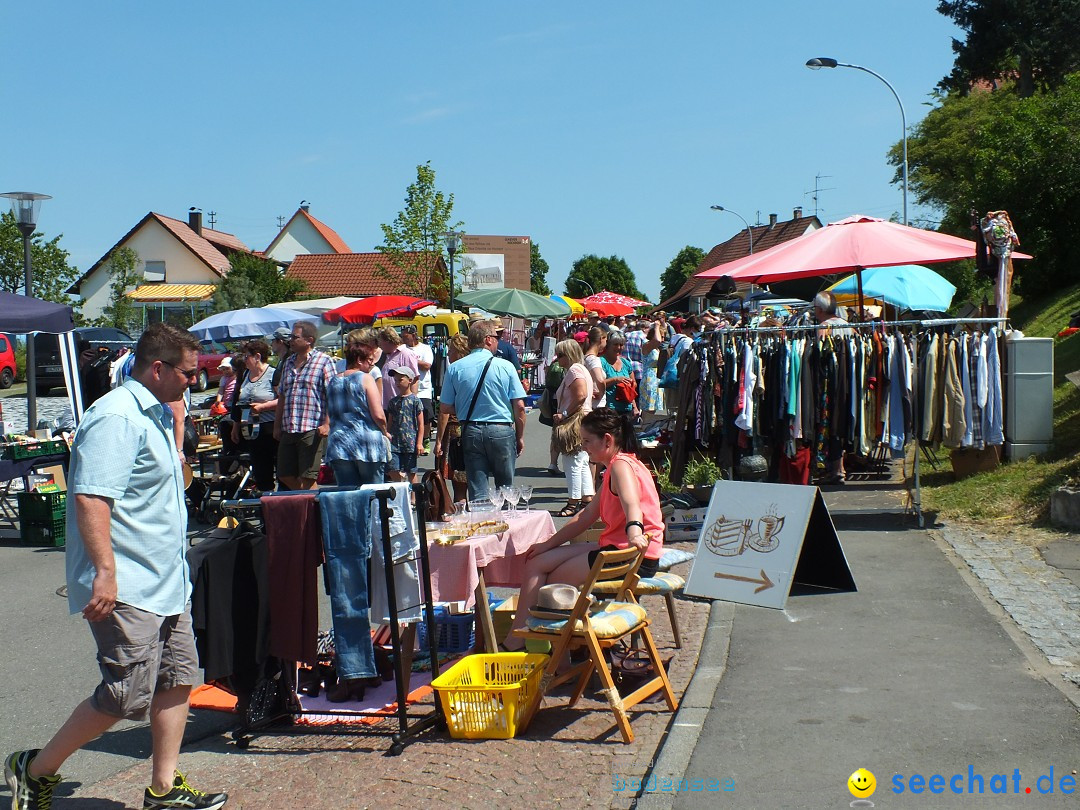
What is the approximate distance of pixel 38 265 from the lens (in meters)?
36.0

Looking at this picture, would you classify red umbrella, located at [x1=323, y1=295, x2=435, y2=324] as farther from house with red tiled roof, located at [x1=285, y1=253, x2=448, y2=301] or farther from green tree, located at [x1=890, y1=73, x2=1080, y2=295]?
house with red tiled roof, located at [x1=285, y1=253, x2=448, y2=301]

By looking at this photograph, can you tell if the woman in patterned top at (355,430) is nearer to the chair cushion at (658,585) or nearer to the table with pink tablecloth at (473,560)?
the table with pink tablecloth at (473,560)

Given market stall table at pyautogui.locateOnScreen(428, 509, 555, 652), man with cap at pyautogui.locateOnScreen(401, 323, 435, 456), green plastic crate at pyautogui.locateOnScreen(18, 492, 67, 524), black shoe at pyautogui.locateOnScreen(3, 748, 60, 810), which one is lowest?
black shoe at pyautogui.locateOnScreen(3, 748, 60, 810)

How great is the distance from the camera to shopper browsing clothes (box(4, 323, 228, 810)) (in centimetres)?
389

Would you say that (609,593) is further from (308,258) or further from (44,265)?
(308,258)

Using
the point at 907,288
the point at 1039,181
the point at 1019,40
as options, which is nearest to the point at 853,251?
the point at 907,288

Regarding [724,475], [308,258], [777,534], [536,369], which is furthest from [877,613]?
[308,258]

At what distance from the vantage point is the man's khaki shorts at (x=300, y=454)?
9.65 m

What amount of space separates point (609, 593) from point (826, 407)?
4669 mm

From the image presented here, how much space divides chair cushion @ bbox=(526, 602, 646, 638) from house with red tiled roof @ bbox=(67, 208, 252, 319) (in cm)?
5751

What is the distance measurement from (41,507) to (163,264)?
55.6 metres

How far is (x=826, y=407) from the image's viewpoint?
369 inches

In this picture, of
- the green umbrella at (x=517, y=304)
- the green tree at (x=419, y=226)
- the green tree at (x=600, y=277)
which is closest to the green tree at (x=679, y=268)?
the green tree at (x=600, y=277)

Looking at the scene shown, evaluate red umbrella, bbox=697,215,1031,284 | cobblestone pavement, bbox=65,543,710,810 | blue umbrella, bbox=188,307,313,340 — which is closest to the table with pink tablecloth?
cobblestone pavement, bbox=65,543,710,810
